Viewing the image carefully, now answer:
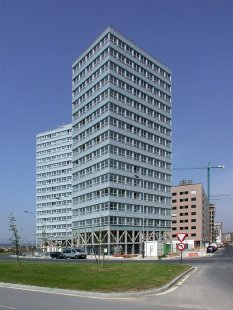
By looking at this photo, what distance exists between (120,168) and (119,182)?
2.69 meters

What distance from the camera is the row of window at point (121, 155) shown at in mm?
88412

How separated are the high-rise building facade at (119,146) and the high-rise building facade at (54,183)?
42003mm

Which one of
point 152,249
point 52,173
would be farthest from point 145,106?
point 52,173

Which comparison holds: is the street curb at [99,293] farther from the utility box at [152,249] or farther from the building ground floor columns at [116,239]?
the building ground floor columns at [116,239]

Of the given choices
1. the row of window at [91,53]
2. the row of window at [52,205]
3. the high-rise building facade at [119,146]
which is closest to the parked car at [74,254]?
the high-rise building facade at [119,146]

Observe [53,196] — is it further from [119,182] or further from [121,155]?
[119,182]

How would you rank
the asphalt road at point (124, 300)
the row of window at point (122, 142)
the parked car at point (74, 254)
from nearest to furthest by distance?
1. the asphalt road at point (124, 300)
2. the parked car at point (74, 254)
3. the row of window at point (122, 142)

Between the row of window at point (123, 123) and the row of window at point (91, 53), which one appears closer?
the row of window at point (123, 123)

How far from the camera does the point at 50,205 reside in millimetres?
150750

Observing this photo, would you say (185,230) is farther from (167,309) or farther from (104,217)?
(167,309)

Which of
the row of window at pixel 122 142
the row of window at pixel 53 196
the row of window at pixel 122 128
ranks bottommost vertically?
the row of window at pixel 53 196

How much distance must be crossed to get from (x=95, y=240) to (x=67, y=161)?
56088mm

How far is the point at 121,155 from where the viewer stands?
9012 cm

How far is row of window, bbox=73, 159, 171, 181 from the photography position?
87.9m
